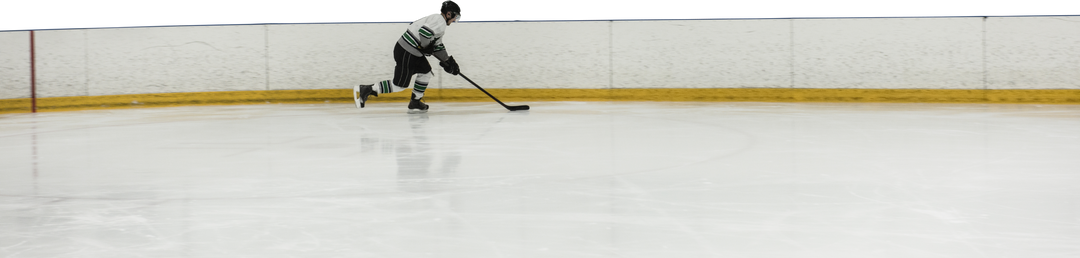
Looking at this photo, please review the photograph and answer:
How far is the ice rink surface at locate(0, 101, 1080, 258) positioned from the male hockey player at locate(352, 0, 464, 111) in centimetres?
113

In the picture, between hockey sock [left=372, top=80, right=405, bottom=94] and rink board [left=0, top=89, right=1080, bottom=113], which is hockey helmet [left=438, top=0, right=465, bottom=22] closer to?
hockey sock [left=372, top=80, right=405, bottom=94]

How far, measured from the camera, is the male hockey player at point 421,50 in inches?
289

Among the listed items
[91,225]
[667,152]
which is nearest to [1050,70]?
[667,152]

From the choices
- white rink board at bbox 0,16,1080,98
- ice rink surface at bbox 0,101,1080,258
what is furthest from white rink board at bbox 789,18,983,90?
ice rink surface at bbox 0,101,1080,258

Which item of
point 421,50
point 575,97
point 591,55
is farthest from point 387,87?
point 591,55

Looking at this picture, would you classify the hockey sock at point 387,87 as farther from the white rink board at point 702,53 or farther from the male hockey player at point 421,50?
the white rink board at point 702,53

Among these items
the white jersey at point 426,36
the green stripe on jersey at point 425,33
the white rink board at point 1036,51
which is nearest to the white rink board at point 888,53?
the white rink board at point 1036,51

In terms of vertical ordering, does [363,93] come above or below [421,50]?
below

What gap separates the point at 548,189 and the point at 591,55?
5.75m

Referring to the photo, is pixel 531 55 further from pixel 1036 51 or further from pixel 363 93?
pixel 1036 51

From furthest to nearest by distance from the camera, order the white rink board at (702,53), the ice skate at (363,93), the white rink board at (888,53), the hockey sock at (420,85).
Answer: the white rink board at (702,53) → the white rink board at (888,53) → the ice skate at (363,93) → the hockey sock at (420,85)

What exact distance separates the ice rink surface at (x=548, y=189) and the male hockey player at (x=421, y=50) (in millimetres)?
1130

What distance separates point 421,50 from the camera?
746 centimetres

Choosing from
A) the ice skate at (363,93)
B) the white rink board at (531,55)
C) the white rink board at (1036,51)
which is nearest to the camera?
the ice skate at (363,93)
